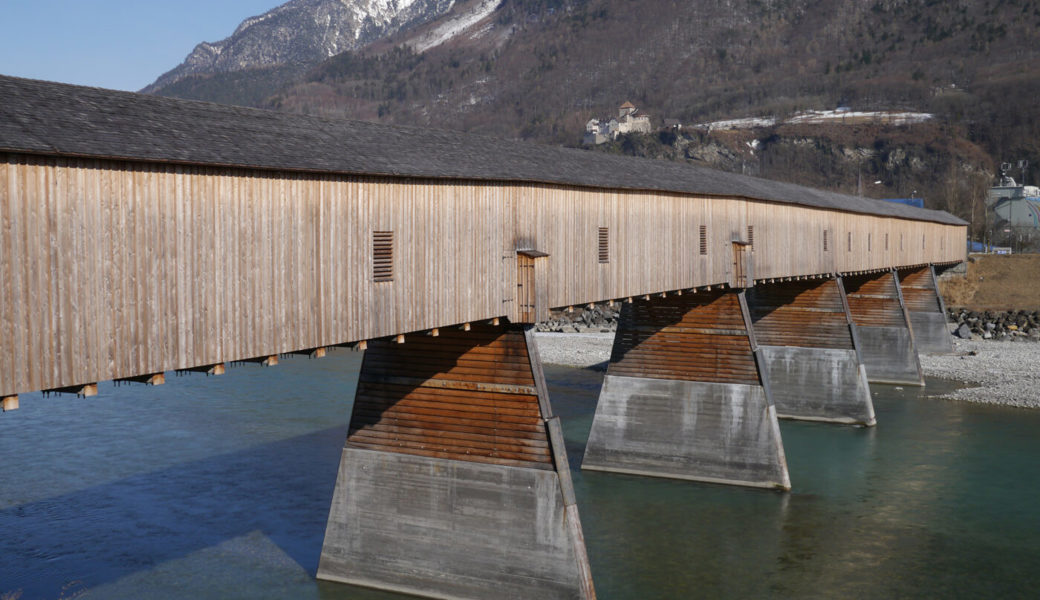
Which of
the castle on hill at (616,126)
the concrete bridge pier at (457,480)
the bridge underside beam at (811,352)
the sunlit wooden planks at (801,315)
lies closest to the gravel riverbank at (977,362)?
the bridge underside beam at (811,352)

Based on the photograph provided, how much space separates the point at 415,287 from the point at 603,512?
9942 mm

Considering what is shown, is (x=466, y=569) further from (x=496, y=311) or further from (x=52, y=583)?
(x=52, y=583)

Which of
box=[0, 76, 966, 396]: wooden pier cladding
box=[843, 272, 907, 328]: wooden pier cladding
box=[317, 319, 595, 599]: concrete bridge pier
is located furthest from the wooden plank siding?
box=[843, 272, 907, 328]: wooden pier cladding

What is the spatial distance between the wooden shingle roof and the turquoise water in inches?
314

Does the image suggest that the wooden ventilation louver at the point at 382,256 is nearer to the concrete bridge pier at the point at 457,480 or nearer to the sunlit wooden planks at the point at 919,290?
the concrete bridge pier at the point at 457,480

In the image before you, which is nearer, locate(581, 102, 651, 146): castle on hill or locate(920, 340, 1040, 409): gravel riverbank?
locate(920, 340, 1040, 409): gravel riverbank

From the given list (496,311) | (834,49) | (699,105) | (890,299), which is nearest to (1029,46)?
(834,49)

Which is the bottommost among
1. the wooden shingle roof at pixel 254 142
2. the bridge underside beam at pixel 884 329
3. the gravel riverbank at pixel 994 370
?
the gravel riverbank at pixel 994 370

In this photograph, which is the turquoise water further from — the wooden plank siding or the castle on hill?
the castle on hill

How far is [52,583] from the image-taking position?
56.7 feet

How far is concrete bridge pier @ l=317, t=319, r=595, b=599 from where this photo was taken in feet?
53.3

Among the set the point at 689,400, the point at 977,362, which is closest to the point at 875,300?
the point at 977,362

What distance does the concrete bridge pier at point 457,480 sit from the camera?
53.3 feet

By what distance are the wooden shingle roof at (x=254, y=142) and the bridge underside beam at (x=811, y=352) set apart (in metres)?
13.5
